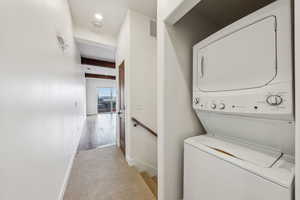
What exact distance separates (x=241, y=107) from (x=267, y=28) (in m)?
0.45

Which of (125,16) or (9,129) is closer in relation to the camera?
(9,129)

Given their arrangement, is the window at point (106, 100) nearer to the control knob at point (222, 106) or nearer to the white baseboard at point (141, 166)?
the white baseboard at point (141, 166)

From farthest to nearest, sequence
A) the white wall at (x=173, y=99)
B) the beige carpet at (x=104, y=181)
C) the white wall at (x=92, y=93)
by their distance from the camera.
A: 1. the white wall at (x=92, y=93)
2. the beige carpet at (x=104, y=181)
3. the white wall at (x=173, y=99)

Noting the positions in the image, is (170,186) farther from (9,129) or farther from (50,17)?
(50,17)

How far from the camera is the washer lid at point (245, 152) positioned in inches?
27.7

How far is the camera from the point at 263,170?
2.06 feet

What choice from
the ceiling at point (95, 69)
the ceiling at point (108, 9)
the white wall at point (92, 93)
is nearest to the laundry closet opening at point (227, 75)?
the ceiling at point (108, 9)

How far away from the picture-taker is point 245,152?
811 mm

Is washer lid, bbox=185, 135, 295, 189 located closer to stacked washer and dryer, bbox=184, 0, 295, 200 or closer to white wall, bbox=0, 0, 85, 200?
stacked washer and dryer, bbox=184, 0, 295, 200

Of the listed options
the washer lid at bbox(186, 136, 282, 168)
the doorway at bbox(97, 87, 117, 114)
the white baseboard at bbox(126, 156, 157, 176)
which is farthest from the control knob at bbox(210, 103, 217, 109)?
the doorway at bbox(97, 87, 117, 114)

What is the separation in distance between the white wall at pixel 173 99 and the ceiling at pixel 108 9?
3.95 ft

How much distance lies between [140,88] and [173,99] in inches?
45.7

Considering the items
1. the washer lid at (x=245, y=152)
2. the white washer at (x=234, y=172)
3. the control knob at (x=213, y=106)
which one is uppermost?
the control knob at (x=213, y=106)

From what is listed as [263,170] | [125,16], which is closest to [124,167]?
[263,170]
